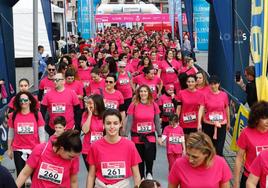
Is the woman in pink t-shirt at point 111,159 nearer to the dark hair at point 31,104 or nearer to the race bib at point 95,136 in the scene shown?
the race bib at point 95,136

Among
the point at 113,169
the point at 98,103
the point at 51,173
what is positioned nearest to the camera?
the point at 51,173

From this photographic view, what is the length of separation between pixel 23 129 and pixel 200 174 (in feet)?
11.1

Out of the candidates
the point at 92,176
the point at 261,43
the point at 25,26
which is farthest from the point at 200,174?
the point at 25,26

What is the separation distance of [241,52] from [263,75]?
6.43 metres

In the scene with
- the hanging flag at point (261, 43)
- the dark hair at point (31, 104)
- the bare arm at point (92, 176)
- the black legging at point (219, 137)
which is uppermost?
the hanging flag at point (261, 43)

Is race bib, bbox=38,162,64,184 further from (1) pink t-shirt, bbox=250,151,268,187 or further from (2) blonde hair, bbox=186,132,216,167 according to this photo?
(1) pink t-shirt, bbox=250,151,268,187

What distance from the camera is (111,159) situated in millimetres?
5258

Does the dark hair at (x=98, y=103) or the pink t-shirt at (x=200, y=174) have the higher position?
the dark hair at (x=98, y=103)

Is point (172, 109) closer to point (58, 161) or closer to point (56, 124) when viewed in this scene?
point (56, 124)

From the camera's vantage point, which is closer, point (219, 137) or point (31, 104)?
point (31, 104)

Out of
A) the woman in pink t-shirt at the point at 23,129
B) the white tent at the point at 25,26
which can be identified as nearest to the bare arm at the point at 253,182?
the woman in pink t-shirt at the point at 23,129

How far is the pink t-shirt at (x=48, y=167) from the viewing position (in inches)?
201

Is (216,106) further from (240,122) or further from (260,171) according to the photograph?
(260,171)

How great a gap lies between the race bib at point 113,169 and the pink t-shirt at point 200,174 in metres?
0.81
